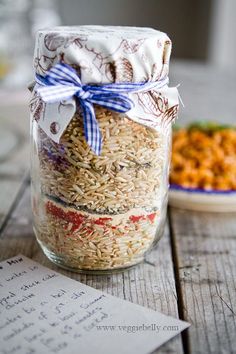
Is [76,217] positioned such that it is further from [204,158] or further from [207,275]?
[204,158]

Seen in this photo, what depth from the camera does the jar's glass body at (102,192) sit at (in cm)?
60

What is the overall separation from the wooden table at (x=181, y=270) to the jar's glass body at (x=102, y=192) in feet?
0.11

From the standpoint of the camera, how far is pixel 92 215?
63 centimetres

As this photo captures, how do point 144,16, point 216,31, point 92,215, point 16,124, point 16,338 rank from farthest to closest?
point 144,16
point 216,31
point 16,124
point 92,215
point 16,338

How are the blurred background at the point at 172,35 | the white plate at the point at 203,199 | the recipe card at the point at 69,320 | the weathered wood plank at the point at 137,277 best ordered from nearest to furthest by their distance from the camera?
the recipe card at the point at 69,320, the weathered wood plank at the point at 137,277, the white plate at the point at 203,199, the blurred background at the point at 172,35

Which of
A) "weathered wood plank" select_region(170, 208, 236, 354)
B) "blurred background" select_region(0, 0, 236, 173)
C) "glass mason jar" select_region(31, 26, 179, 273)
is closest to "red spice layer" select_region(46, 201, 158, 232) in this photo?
"glass mason jar" select_region(31, 26, 179, 273)

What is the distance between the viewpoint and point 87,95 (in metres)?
0.58

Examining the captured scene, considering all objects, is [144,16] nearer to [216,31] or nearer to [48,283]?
[216,31]

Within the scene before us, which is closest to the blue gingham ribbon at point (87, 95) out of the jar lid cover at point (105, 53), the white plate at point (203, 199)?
the jar lid cover at point (105, 53)

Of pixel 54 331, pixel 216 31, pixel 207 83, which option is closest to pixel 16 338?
pixel 54 331

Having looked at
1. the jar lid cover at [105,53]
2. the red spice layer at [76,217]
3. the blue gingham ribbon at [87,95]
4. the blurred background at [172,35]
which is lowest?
the blurred background at [172,35]

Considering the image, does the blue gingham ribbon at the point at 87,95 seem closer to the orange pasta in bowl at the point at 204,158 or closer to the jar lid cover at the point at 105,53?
the jar lid cover at the point at 105,53

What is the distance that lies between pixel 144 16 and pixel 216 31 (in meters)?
0.44

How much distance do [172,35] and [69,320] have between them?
2.71 meters
